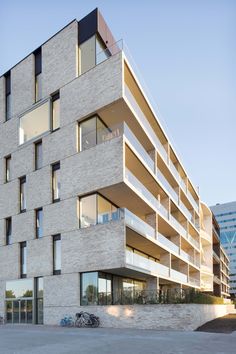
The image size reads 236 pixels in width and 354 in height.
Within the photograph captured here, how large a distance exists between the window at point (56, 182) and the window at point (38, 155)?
183cm

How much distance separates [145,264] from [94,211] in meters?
5.52

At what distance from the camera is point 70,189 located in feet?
89.4

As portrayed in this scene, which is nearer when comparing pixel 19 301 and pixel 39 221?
pixel 19 301

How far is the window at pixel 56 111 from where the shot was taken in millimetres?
29609

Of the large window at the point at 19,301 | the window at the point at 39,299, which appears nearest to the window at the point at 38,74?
the window at the point at 39,299

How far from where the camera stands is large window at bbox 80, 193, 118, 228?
85.0 ft

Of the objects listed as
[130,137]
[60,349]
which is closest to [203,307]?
[130,137]

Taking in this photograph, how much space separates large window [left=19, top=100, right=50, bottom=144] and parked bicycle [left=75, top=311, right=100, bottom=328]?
539 inches

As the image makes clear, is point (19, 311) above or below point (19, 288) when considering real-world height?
below

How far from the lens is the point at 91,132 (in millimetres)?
27516

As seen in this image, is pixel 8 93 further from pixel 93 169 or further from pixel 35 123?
pixel 93 169

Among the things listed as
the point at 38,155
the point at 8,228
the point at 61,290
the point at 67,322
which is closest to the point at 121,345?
the point at 67,322

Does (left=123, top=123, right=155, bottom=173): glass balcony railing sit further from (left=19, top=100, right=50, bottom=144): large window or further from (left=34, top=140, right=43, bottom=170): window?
(left=34, top=140, right=43, bottom=170): window

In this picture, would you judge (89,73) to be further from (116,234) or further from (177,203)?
(177,203)
